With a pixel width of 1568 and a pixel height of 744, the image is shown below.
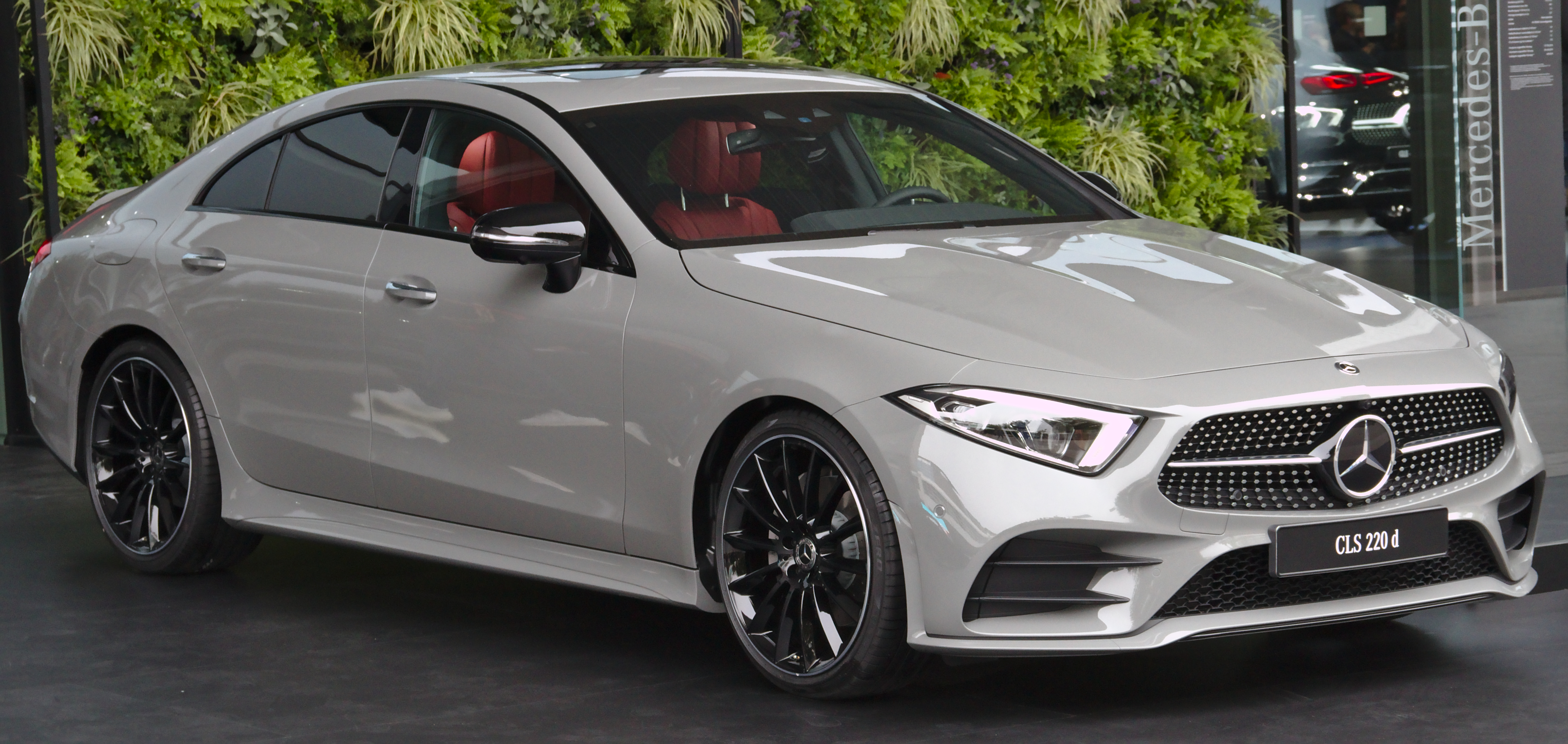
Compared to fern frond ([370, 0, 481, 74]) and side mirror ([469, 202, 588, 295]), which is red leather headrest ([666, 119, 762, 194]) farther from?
fern frond ([370, 0, 481, 74])

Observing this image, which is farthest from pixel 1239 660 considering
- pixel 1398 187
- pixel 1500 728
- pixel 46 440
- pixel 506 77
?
pixel 1398 187

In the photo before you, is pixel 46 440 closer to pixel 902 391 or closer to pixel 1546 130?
pixel 902 391

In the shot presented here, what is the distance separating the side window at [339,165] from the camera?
19.0 ft

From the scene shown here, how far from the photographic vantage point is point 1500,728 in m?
4.23

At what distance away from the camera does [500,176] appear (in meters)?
5.47

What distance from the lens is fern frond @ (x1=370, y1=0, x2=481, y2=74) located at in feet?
32.9

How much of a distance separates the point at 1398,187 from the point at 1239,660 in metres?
9.05

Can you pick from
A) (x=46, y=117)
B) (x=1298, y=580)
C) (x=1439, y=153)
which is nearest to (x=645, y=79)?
(x=1298, y=580)

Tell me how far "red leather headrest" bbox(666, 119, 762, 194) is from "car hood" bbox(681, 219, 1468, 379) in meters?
0.32

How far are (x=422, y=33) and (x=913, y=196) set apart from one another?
5244mm

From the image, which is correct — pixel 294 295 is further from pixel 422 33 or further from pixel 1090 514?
pixel 422 33

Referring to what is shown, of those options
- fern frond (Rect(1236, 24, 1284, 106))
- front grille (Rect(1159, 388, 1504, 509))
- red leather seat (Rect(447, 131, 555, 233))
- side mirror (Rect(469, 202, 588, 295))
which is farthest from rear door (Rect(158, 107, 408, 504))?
fern frond (Rect(1236, 24, 1284, 106))

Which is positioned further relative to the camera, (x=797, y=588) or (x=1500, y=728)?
(x=797, y=588)

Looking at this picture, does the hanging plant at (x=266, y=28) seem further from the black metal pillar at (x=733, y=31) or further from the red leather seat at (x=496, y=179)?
the red leather seat at (x=496, y=179)
